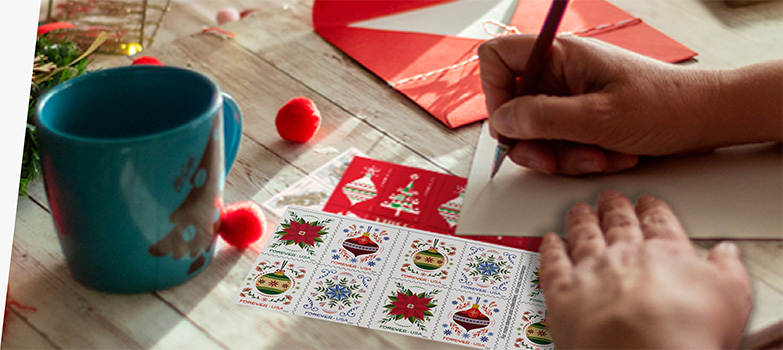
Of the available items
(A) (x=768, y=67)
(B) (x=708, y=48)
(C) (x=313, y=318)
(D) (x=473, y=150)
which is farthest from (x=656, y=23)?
(C) (x=313, y=318)

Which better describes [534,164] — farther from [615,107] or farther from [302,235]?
[302,235]

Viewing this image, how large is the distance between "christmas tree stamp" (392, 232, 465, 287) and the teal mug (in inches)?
7.1

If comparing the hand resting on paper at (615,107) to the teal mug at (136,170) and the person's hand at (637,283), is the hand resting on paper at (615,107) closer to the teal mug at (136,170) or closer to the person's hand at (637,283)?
the person's hand at (637,283)

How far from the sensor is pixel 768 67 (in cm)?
78

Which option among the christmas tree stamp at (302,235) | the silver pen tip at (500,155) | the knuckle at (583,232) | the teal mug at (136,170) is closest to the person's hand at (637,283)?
the knuckle at (583,232)

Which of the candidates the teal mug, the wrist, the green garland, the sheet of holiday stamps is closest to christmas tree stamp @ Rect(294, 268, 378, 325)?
the sheet of holiday stamps

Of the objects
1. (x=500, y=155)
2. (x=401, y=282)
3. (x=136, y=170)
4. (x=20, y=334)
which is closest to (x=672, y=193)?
(x=500, y=155)

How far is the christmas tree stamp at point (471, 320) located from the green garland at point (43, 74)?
17.3 inches

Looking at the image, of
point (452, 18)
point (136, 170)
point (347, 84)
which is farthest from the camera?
point (452, 18)

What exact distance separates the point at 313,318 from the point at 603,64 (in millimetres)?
417

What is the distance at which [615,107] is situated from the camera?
729 millimetres

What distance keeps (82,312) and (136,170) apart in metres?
0.15

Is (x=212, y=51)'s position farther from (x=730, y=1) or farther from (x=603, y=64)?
(x=730, y=1)

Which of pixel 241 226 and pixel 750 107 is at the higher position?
pixel 750 107
